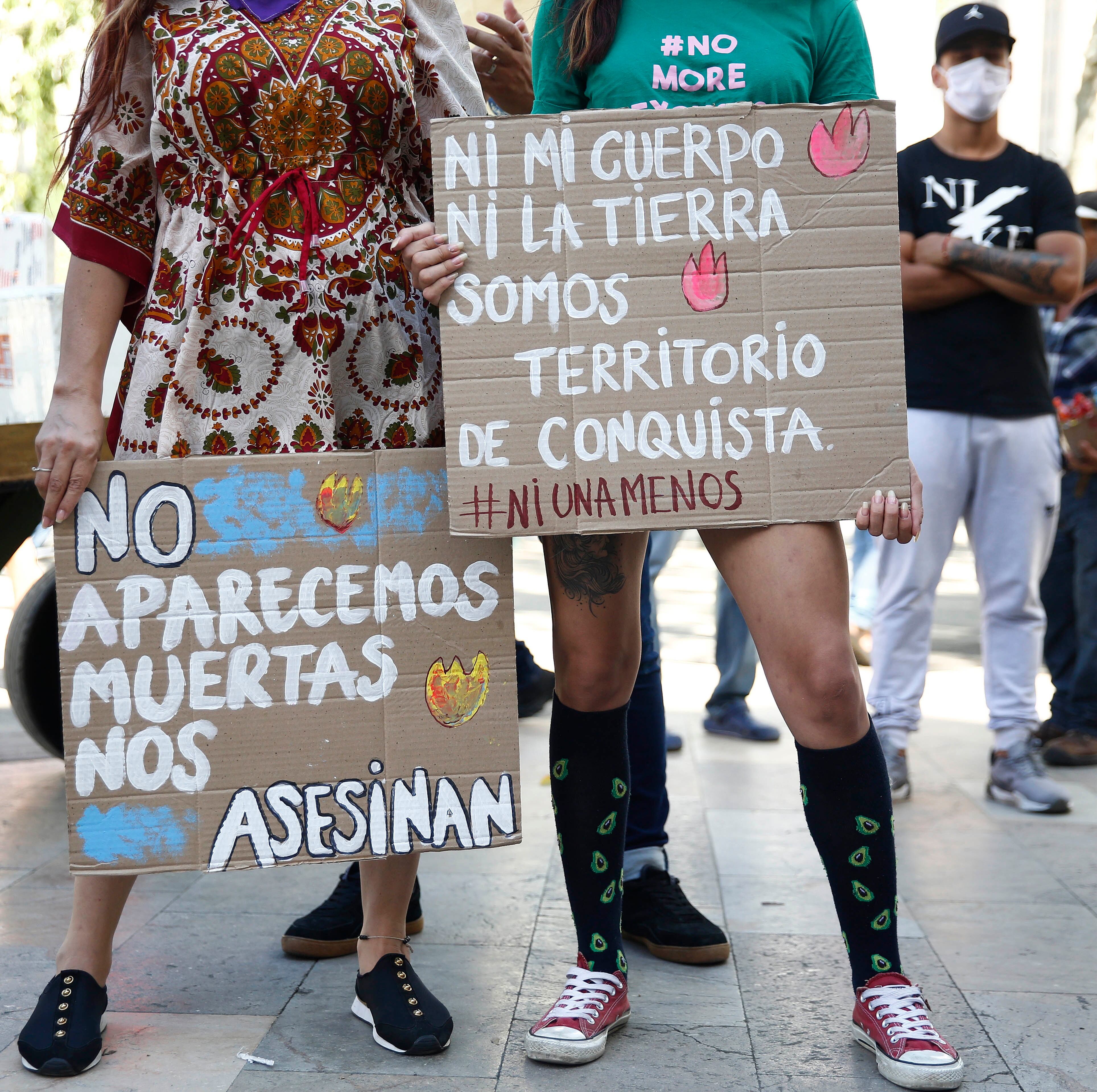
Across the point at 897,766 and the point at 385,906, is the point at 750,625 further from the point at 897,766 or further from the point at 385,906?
the point at 897,766

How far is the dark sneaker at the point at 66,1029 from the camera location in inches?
76.9

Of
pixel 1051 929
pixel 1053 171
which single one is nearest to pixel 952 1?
pixel 1053 171

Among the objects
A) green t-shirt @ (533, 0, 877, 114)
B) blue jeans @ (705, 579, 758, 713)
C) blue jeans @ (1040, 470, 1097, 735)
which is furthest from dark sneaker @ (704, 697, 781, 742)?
green t-shirt @ (533, 0, 877, 114)

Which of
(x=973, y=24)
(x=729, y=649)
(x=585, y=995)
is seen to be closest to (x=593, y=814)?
(x=585, y=995)

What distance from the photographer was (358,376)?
210 centimetres

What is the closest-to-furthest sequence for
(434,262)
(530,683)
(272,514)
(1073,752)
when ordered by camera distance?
(434,262), (272,514), (1073,752), (530,683)

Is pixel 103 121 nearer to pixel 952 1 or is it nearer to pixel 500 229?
pixel 500 229

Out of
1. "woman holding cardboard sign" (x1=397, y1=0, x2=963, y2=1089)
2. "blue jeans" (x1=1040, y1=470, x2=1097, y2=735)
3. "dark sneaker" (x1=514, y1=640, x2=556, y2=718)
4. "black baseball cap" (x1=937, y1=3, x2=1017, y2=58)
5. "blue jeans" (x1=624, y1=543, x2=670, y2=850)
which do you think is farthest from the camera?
"blue jeans" (x1=1040, y1=470, x2=1097, y2=735)

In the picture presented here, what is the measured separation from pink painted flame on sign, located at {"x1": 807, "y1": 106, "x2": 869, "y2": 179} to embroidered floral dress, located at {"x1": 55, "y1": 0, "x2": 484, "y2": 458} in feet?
2.10

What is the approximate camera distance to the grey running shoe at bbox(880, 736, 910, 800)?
3.69 m

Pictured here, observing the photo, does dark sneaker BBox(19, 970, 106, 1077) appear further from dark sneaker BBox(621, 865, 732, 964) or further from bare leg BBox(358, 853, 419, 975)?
dark sneaker BBox(621, 865, 732, 964)

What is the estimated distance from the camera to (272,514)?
195 centimetres

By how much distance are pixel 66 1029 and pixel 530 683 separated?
2.49 m

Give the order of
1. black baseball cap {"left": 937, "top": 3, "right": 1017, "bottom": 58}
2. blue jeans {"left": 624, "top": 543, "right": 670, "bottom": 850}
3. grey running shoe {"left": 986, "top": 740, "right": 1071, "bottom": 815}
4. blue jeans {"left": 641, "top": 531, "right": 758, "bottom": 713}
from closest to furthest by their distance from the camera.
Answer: blue jeans {"left": 624, "top": 543, "right": 670, "bottom": 850} → grey running shoe {"left": 986, "top": 740, "right": 1071, "bottom": 815} → black baseball cap {"left": 937, "top": 3, "right": 1017, "bottom": 58} → blue jeans {"left": 641, "top": 531, "right": 758, "bottom": 713}
